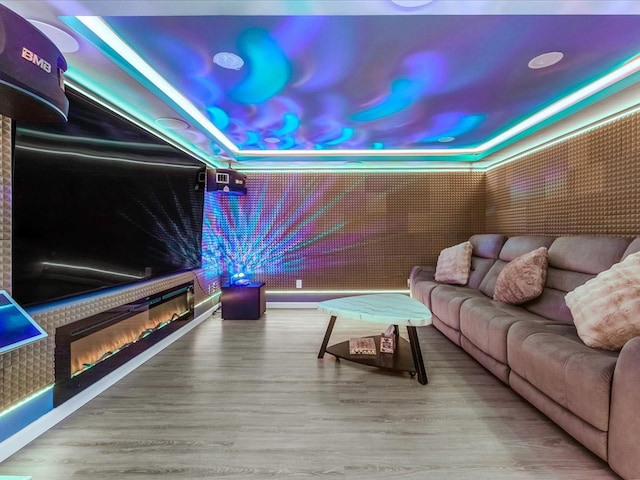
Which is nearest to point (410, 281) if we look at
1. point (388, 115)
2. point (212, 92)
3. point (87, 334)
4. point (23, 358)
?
point (388, 115)

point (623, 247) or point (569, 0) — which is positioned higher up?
point (569, 0)

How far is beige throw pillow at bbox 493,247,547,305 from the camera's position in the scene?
2.53m

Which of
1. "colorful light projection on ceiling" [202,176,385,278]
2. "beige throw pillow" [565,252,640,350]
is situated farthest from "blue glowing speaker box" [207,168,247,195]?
"beige throw pillow" [565,252,640,350]

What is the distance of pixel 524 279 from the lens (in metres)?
2.58

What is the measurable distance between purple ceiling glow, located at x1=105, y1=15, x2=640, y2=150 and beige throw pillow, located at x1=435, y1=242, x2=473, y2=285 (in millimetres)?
1549

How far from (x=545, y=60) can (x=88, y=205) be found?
10.2 ft

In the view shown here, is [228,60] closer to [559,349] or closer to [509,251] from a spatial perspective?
[559,349]

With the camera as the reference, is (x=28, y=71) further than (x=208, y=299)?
No

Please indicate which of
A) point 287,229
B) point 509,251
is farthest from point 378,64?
point 287,229

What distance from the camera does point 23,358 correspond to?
156 centimetres

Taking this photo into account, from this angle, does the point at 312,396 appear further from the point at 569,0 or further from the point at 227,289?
the point at 569,0

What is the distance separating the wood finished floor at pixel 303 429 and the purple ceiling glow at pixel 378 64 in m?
2.26

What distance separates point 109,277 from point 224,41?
5.83ft

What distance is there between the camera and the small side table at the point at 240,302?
155 inches
